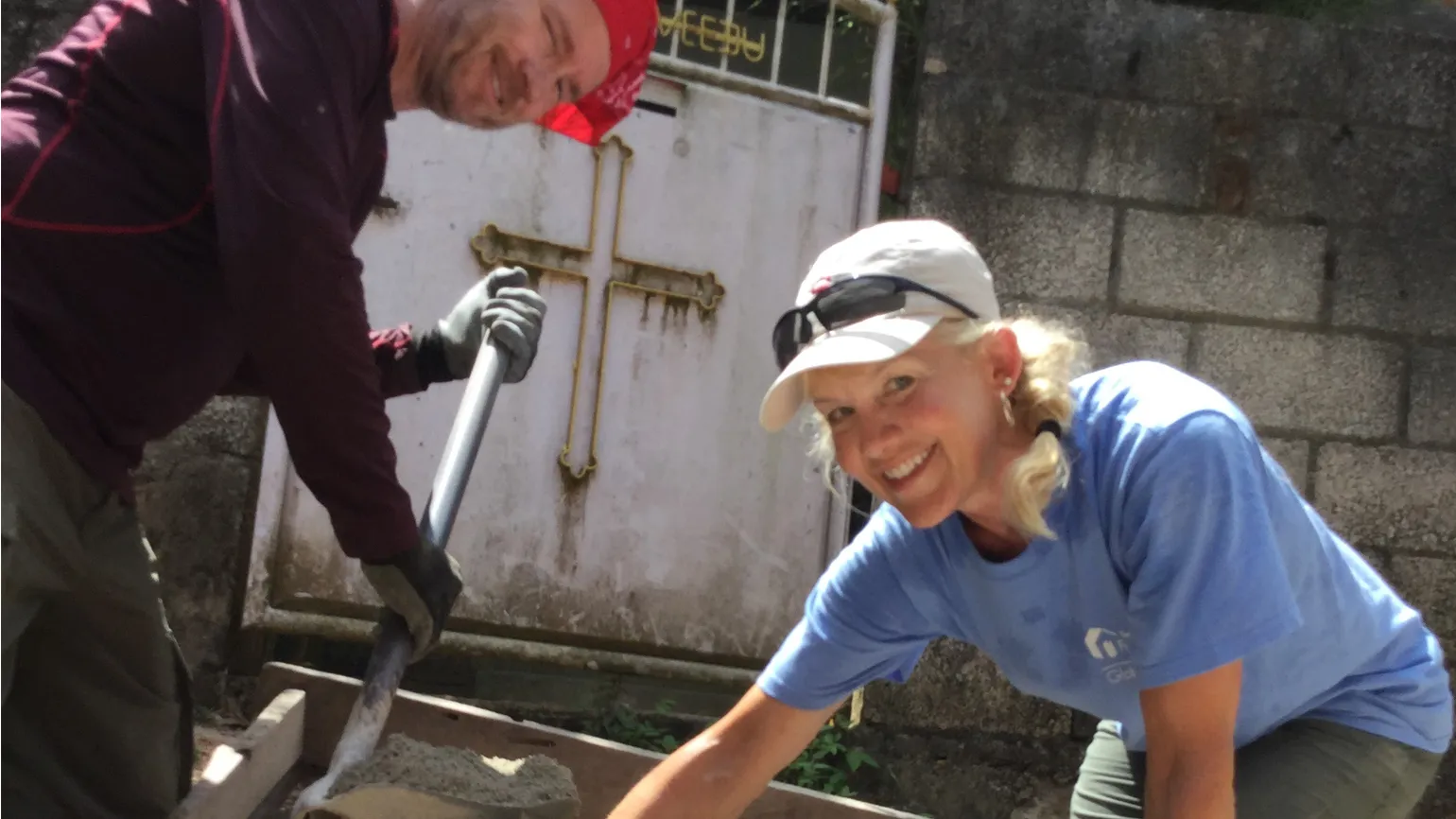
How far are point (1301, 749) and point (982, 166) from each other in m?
1.91

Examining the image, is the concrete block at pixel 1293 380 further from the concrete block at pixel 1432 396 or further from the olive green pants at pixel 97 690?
the olive green pants at pixel 97 690

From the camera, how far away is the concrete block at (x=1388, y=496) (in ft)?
10.2

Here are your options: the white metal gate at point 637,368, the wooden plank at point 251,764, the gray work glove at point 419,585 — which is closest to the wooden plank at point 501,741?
the wooden plank at point 251,764

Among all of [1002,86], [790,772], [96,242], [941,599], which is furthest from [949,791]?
[96,242]

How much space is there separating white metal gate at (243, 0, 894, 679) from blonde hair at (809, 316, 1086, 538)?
167 centimetres

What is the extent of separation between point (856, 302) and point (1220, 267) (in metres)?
2.04

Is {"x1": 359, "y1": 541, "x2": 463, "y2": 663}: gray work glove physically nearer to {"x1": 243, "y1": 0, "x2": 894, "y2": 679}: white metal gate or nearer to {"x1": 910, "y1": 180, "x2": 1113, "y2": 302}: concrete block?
{"x1": 243, "y1": 0, "x2": 894, "y2": 679}: white metal gate

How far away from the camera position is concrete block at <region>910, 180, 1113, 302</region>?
312 centimetres

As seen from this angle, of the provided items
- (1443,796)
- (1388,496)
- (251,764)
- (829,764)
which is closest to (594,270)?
(829,764)

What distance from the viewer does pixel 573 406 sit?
319 centimetres

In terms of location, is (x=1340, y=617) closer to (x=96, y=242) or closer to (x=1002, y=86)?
(x=96, y=242)

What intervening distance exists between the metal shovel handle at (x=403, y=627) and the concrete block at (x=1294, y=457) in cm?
212

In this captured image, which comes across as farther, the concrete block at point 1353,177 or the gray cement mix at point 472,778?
the concrete block at point 1353,177

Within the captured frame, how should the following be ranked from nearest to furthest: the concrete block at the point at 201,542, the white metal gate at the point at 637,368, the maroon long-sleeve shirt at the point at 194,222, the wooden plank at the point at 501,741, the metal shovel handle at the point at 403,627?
the maroon long-sleeve shirt at the point at 194,222, the metal shovel handle at the point at 403,627, the wooden plank at the point at 501,741, the concrete block at the point at 201,542, the white metal gate at the point at 637,368
